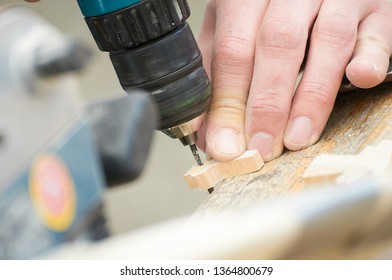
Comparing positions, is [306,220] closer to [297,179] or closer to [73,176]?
[73,176]

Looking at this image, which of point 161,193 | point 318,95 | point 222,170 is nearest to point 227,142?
point 222,170

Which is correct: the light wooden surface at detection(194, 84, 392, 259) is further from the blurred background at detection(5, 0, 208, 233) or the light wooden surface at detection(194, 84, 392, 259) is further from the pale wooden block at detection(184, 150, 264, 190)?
the blurred background at detection(5, 0, 208, 233)

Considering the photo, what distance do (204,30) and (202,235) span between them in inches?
34.1

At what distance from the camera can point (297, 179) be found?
28.4 inches

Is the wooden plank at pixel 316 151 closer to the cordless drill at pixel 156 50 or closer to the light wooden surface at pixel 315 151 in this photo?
the light wooden surface at pixel 315 151

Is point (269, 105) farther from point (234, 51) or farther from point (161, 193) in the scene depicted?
point (161, 193)

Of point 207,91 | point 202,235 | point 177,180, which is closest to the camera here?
point 202,235

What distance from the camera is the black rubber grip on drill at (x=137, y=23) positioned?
2.50 ft

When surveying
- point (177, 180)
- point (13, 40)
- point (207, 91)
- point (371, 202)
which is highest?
point (13, 40)

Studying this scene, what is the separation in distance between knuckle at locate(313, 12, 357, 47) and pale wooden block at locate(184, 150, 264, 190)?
0.21 m

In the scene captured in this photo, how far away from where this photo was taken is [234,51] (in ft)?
3.07

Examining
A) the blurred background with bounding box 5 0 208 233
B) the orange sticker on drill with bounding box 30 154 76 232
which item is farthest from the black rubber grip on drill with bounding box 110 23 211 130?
the blurred background with bounding box 5 0 208 233

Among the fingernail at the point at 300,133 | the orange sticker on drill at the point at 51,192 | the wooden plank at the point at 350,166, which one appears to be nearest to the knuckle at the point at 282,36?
the fingernail at the point at 300,133

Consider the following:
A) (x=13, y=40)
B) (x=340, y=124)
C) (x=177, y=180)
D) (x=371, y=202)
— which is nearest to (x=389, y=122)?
(x=340, y=124)
